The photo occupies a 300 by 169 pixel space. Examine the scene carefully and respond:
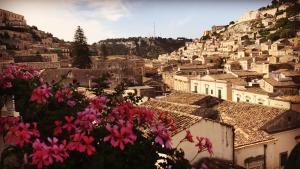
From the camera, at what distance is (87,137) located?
6.67 feet

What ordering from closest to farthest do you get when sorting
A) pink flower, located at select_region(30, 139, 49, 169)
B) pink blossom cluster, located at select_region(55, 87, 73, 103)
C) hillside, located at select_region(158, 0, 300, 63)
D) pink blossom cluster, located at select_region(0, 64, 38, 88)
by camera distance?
pink flower, located at select_region(30, 139, 49, 169) < pink blossom cluster, located at select_region(55, 87, 73, 103) < pink blossom cluster, located at select_region(0, 64, 38, 88) < hillside, located at select_region(158, 0, 300, 63)

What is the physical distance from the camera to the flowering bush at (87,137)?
200 cm

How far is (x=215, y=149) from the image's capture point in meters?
8.01

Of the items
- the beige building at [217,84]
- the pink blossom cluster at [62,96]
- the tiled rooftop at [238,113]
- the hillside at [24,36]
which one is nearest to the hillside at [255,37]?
the beige building at [217,84]

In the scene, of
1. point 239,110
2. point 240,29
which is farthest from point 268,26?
point 239,110

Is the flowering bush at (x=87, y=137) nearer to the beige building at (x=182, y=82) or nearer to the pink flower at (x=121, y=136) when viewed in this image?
the pink flower at (x=121, y=136)

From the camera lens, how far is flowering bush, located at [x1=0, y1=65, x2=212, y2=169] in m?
2.00

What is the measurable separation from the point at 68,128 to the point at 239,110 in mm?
11649

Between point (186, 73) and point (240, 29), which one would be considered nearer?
point (186, 73)

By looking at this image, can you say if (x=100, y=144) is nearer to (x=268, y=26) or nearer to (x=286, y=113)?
(x=286, y=113)

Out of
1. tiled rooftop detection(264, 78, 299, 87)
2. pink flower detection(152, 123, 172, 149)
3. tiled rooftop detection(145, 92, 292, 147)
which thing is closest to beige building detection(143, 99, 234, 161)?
tiled rooftop detection(145, 92, 292, 147)

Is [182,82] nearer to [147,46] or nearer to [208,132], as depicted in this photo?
[208,132]

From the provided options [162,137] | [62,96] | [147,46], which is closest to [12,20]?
[147,46]

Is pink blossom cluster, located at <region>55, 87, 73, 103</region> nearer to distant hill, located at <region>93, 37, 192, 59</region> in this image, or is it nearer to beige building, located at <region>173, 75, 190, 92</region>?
beige building, located at <region>173, 75, 190, 92</region>
